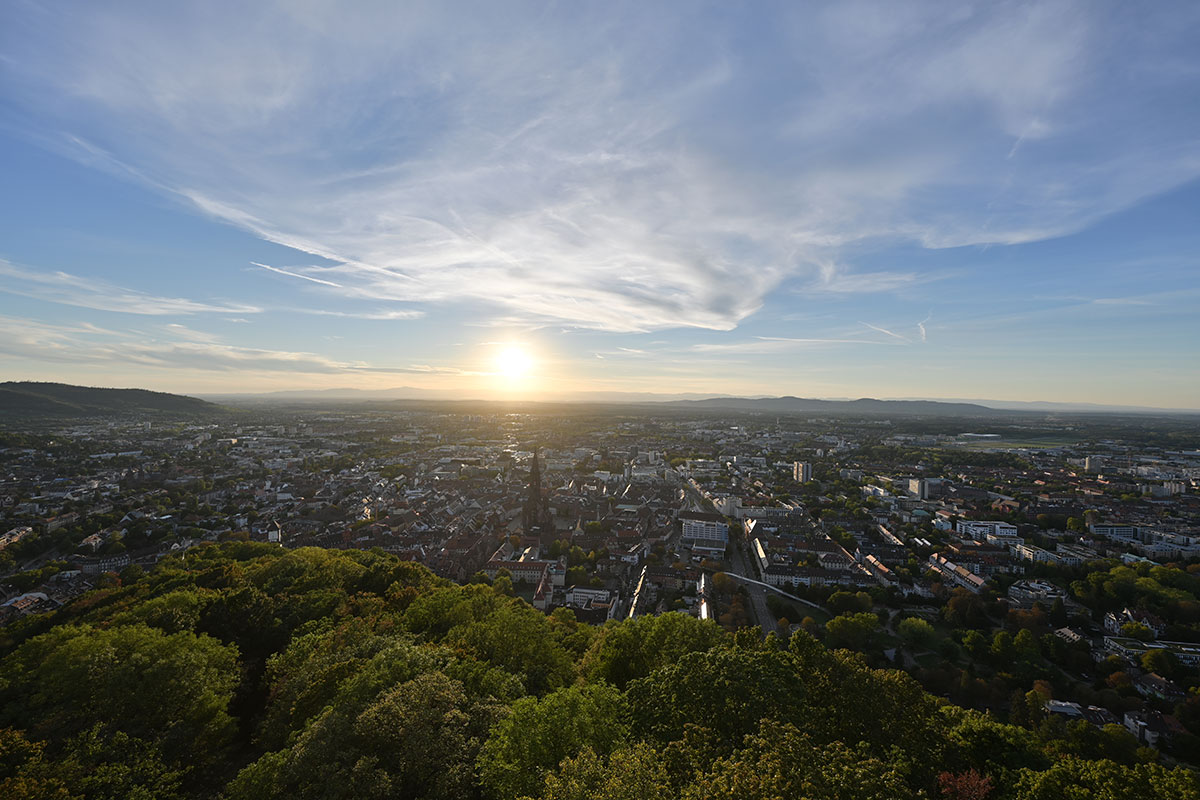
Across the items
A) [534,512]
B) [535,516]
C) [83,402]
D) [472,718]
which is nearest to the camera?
[472,718]

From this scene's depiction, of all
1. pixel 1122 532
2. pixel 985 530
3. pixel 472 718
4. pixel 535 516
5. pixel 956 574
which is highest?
pixel 472 718

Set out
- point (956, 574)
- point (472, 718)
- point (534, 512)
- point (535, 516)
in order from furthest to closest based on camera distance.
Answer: point (535, 516)
point (534, 512)
point (956, 574)
point (472, 718)

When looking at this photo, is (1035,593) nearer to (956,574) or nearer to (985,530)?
(956,574)

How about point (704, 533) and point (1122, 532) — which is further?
point (1122, 532)

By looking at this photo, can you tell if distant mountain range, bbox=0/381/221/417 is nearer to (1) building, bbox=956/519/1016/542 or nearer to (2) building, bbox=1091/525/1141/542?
(1) building, bbox=956/519/1016/542

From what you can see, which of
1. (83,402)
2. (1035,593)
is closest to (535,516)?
(1035,593)

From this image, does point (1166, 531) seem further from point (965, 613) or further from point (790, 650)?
point (790, 650)

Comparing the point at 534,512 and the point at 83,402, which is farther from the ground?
the point at 83,402
